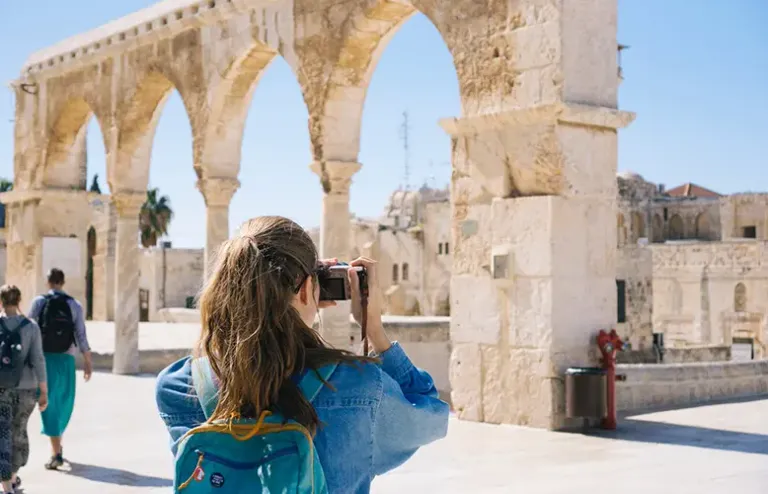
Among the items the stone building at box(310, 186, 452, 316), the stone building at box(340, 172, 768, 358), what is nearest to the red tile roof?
the stone building at box(340, 172, 768, 358)

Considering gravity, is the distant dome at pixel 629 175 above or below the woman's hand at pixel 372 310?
above

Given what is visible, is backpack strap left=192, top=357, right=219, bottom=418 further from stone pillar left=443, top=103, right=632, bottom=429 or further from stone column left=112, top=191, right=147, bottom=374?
stone column left=112, top=191, right=147, bottom=374

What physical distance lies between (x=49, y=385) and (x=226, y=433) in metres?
5.67

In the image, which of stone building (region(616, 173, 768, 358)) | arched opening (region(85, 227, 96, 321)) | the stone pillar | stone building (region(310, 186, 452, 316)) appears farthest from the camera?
stone building (region(310, 186, 452, 316))

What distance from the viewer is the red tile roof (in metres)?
61.2

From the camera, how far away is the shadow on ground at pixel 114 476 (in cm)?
617

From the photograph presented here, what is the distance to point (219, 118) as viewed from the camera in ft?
38.8

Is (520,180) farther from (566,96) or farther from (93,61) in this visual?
(93,61)

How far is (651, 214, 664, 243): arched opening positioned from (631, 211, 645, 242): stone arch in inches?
49.4

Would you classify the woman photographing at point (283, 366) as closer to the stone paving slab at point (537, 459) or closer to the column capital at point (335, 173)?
the stone paving slab at point (537, 459)

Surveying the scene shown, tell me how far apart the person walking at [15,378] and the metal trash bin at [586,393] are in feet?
13.2

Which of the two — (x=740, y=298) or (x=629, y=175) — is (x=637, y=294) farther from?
(x=629, y=175)

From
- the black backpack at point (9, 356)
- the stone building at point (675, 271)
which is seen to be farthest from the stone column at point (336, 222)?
the stone building at point (675, 271)

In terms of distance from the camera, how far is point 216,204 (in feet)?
40.6
